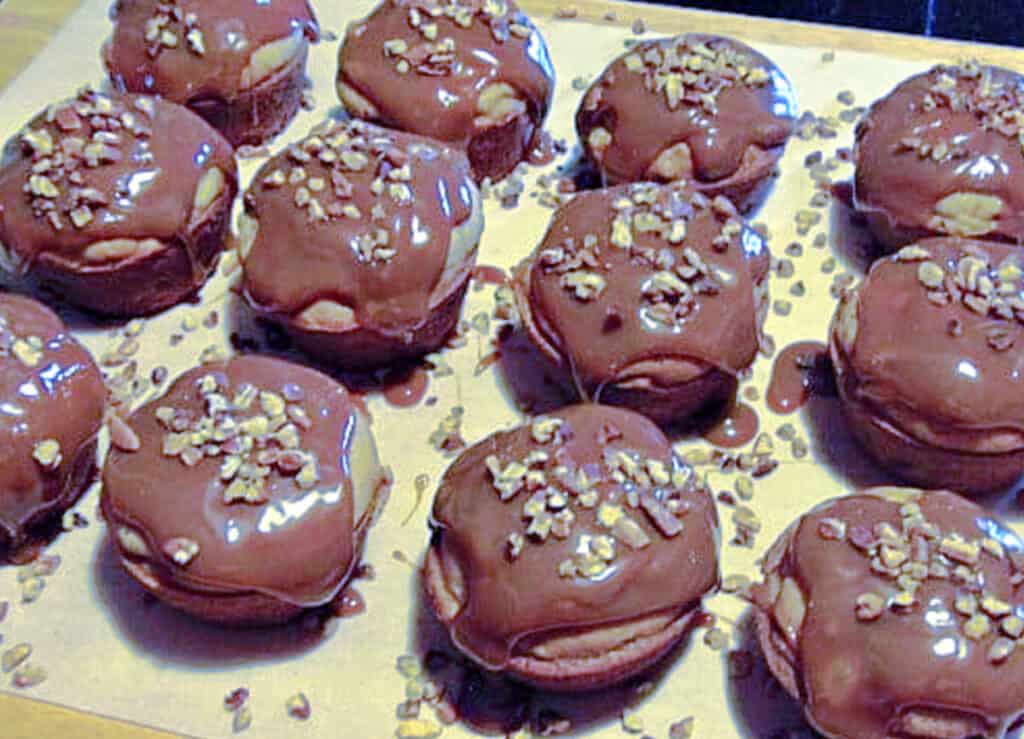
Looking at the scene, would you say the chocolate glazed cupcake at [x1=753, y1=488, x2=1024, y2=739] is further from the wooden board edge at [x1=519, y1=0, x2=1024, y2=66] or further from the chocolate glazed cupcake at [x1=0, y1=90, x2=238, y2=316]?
the wooden board edge at [x1=519, y1=0, x2=1024, y2=66]

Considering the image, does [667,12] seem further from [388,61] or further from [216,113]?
[216,113]

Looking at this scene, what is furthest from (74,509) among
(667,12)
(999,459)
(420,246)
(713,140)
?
(667,12)

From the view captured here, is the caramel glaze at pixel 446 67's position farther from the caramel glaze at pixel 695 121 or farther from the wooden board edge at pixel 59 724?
the wooden board edge at pixel 59 724

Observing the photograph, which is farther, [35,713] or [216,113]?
[216,113]

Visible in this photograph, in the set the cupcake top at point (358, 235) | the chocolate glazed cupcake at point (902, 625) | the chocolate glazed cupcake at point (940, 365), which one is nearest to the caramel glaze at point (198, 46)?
the cupcake top at point (358, 235)

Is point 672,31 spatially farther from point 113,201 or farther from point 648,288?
point 113,201

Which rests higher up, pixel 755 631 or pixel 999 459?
pixel 999 459

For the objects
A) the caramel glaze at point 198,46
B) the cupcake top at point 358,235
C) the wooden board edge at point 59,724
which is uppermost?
the caramel glaze at point 198,46

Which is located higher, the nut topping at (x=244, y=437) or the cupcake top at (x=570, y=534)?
the nut topping at (x=244, y=437)
